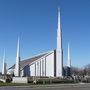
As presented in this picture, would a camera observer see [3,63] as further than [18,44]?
Yes

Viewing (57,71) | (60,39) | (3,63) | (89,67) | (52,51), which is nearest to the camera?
(60,39)

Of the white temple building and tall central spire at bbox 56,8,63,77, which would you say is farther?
the white temple building

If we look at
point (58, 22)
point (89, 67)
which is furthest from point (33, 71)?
point (89, 67)

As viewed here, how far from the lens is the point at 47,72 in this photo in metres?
101

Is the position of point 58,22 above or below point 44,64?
above

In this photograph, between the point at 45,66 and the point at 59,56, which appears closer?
the point at 59,56

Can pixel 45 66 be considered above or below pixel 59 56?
below

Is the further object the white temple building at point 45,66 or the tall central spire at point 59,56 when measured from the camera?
the white temple building at point 45,66

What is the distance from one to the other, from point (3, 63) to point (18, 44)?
2768cm

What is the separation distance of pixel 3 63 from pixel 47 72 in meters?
23.4

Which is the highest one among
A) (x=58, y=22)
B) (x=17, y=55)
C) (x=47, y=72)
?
(x=58, y=22)

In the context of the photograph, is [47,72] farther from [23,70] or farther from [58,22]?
[58,22]

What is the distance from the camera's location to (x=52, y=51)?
98.7 metres

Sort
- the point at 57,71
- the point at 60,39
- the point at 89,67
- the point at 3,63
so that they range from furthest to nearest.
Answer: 1. the point at 89,67
2. the point at 3,63
3. the point at 57,71
4. the point at 60,39
